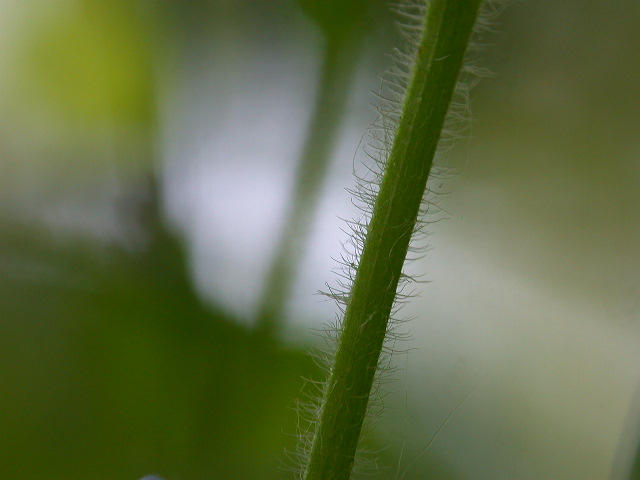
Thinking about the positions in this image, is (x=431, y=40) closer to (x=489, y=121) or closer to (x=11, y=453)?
(x=489, y=121)

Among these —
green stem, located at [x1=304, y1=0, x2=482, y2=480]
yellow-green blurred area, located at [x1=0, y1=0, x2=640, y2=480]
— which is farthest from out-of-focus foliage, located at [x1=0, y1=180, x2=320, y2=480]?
green stem, located at [x1=304, y1=0, x2=482, y2=480]

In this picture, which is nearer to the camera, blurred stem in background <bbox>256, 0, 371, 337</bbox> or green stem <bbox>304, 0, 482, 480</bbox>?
green stem <bbox>304, 0, 482, 480</bbox>

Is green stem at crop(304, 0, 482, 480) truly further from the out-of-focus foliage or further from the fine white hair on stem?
the out-of-focus foliage

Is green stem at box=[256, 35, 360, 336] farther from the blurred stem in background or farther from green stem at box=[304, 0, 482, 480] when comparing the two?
green stem at box=[304, 0, 482, 480]

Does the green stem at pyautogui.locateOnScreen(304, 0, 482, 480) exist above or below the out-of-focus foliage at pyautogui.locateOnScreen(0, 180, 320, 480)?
above

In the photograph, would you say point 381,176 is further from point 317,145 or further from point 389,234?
point 317,145

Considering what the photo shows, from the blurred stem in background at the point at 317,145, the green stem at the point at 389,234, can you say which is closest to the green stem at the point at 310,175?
the blurred stem in background at the point at 317,145

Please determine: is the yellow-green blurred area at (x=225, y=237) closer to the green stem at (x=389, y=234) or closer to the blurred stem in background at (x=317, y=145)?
the blurred stem in background at (x=317, y=145)
